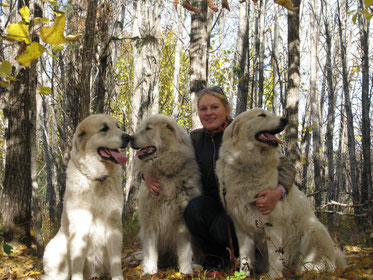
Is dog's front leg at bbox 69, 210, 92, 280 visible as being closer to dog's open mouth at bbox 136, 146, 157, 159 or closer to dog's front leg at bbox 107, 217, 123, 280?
dog's front leg at bbox 107, 217, 123, 280

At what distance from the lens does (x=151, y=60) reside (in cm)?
760

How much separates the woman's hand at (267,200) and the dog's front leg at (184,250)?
0.86 metres

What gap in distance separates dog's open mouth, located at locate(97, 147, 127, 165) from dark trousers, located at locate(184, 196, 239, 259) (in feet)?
2.82

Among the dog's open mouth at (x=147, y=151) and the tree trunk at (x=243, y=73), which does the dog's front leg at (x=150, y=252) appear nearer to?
the dog's open mouth at (x=147, y=151)

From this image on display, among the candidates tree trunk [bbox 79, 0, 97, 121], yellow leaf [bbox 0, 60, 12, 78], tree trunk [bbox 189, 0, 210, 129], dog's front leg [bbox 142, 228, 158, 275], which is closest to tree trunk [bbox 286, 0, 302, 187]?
tree trunk [bbox 189, 0, 210, 129]

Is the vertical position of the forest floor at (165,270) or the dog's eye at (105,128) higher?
the dog's eye at (105,128)

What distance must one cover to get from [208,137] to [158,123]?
614mm

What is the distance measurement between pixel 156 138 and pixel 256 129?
1087 mm

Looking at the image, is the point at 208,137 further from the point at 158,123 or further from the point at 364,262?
the point at 364,262

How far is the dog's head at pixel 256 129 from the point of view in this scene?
10.7 feet

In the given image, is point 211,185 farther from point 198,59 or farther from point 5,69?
point 5,69

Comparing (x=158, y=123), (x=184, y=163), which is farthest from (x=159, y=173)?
(x=158, y=123)

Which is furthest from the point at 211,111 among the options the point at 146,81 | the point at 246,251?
the point at 146,81

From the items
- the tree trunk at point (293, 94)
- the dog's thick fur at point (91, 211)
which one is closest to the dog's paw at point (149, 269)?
the dog's thick fur at point (91, 211)
